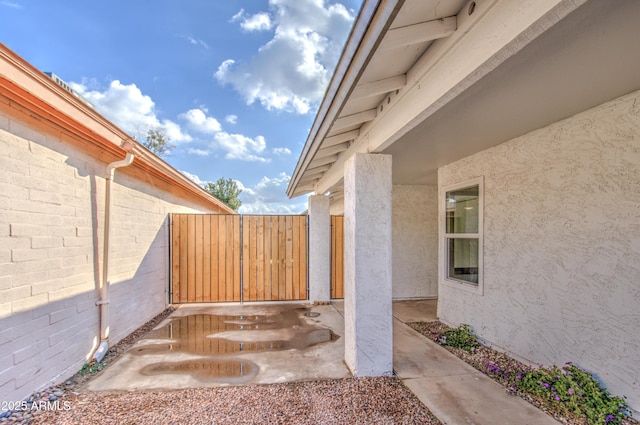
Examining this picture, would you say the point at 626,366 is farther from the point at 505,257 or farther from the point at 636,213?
the point at 505,257

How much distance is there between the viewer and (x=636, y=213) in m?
2.62

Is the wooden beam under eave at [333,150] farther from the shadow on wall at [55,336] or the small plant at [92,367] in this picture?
the small plant at [92,367]

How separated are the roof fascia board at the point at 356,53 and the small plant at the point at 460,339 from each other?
3.75 m

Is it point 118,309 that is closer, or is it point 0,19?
point 0,19

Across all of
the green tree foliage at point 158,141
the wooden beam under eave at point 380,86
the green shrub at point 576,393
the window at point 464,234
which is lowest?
the green shrub at point 576,393

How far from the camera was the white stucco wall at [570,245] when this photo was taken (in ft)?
8.77

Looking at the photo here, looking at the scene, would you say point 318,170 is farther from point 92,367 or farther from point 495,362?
point 92,367

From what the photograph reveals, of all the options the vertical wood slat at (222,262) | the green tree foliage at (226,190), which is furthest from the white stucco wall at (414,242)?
the green tree foliage at (226,190)

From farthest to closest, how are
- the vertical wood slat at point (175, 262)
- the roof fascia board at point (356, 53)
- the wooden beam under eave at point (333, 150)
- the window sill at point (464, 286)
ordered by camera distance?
the vertical wood slat at point (175, 262)
the window sill at point (464, 286)
the wooden beam under eave at point (333, 150)
the roof fascia board at point (356, 53)

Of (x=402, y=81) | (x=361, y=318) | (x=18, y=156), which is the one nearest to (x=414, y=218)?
(x=361, y=318)

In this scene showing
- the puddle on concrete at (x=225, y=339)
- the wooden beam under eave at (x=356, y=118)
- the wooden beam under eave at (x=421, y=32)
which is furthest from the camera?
the puddle on concrete at (x=225, y=339)

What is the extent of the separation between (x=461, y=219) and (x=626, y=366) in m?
2.96

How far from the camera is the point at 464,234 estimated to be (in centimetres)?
516

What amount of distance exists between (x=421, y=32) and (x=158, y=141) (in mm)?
18215
